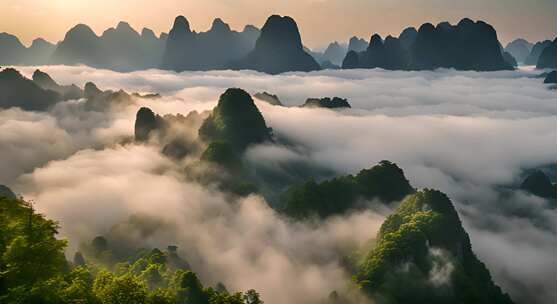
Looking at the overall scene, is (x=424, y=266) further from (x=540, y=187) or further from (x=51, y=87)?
(x=51, y=87)

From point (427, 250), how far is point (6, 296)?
35.2 meters

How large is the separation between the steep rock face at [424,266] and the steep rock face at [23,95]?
137250 mm

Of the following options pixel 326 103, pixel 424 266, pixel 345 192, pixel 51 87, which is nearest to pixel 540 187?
pixel 345 192

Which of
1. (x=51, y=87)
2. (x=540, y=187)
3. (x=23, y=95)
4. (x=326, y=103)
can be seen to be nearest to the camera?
(x=540, y=187)

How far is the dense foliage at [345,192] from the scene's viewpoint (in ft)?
179

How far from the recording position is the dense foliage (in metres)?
54.6

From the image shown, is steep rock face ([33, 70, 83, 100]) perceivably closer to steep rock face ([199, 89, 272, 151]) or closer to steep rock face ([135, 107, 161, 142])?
steep rock face ([135, 107, 161, 142])

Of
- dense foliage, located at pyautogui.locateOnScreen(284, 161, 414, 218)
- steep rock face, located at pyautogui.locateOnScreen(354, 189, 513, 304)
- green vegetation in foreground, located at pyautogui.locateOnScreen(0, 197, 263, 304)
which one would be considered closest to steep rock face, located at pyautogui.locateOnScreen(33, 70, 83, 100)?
dense foliage, located at pyautogui.locateOnScreen(284, 161, 414, 218)

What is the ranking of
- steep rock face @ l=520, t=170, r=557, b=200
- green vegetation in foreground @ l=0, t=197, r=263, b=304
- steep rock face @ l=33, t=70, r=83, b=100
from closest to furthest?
green vegetation in foreground @ l=0, t=197, r=263, b=304
steep rock face @ l=520, t=170, r=557, b=200
steep rock face @ l=33, t=70, r=83, b=100

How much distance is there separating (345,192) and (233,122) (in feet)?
100

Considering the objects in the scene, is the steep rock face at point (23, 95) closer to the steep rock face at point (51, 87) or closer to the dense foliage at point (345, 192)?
the steep rock face at point (51, 87)

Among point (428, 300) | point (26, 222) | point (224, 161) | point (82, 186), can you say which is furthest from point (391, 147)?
point (26, 222)

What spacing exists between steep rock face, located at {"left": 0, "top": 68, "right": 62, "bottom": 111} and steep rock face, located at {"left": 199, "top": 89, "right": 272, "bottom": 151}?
9003cm

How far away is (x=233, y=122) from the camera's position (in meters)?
81.5
